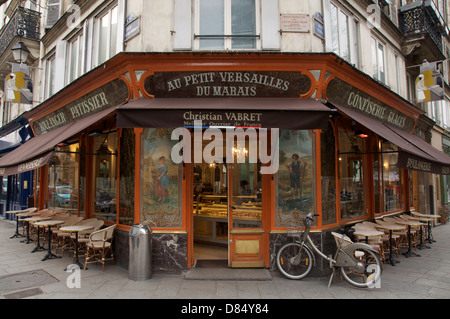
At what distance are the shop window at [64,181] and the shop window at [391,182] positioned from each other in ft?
31.2

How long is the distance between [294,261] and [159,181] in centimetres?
313

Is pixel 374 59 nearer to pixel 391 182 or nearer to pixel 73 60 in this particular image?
pixel 391 182

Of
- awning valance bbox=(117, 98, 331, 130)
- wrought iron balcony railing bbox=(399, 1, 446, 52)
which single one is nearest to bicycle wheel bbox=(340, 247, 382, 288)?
awning valance bbox=(117, 98, 331, 130)

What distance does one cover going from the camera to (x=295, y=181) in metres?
6.07

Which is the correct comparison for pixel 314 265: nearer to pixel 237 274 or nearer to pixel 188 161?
pixel 237 274

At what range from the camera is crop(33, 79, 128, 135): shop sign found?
6.59m

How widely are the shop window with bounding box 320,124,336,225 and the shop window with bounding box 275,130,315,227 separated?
0.31 m

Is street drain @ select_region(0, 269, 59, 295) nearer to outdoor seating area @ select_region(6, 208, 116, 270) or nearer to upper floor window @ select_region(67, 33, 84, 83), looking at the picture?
outdoor seating area @ select_region(6, 208, 116, 270)

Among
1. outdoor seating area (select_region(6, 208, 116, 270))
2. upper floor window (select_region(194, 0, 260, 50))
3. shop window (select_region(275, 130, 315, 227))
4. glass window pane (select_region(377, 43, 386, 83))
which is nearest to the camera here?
shop window (select_region(275, 130, 315, 227))

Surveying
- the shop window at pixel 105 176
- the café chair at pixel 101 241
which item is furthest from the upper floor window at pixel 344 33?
the café chair at pixel 101 241

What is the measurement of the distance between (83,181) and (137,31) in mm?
4646

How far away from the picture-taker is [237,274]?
5848 mm

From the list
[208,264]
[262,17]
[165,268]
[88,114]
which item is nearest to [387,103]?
[262,17]

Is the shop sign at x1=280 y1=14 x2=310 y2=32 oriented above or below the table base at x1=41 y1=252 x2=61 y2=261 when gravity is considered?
above
